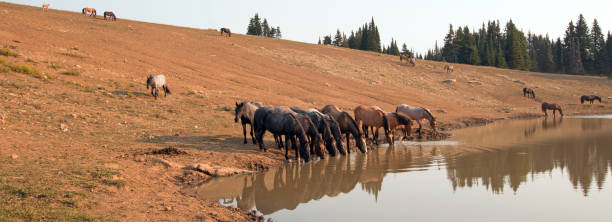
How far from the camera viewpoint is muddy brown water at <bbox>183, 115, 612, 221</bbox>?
956 cm

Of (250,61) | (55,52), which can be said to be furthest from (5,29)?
(250,61)

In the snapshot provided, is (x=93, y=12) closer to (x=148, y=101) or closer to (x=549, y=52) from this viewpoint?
(x=148, y=101)

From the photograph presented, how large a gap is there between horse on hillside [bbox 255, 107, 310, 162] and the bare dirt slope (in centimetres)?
89

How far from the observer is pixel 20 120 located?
15.3m

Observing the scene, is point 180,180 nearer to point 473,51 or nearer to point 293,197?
point 293,197

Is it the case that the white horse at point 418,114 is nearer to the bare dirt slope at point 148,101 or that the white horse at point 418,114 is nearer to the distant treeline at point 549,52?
the bare dirt slope at point 148,101

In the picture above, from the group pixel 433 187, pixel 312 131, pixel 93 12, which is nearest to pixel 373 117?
pixel 312 131

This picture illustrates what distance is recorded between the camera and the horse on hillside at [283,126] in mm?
14281

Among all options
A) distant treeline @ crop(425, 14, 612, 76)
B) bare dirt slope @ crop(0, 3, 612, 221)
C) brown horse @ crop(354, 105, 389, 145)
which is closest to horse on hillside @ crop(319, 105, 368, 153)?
brown horse @ crop(354, 105, 389, 145)

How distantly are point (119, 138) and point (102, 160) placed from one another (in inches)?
145

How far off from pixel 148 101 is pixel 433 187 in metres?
16.6

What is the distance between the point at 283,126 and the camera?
14.5m

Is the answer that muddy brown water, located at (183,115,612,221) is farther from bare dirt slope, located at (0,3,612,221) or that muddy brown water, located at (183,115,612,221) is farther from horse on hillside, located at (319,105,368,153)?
bare dirt slope, located at (0,3,612,221)

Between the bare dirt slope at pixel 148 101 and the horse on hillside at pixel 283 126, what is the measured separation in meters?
0.89
